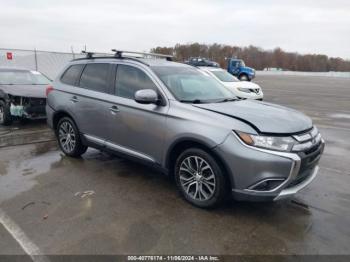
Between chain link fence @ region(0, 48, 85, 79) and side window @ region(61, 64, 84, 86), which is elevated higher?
side window @ region(61, 64, 84, 86)

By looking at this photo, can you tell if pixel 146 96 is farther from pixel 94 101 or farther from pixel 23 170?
pixel 23 170

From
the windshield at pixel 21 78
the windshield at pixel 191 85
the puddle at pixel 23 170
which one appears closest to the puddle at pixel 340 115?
the windshield at pixel 191 85

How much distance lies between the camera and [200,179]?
3.73 metres

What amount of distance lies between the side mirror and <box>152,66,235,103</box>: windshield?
0.94ft

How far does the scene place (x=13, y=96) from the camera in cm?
811

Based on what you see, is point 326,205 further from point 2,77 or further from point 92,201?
point 2,77

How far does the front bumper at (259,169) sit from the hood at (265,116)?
0.27 m

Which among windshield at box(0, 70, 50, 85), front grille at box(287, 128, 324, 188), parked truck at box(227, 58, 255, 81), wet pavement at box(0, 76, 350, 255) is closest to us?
wet pavement at box(0, 76, 350, 255)

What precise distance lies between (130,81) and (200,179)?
1794 millimetres

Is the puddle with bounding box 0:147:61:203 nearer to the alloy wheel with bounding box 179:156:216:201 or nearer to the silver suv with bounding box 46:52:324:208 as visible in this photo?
the silver suv with bounding box 46:52:324:208

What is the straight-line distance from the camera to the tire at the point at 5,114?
8.16 metres

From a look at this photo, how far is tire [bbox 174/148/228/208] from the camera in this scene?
11.5 feet

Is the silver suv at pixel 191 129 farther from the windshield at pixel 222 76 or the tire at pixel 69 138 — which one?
the windshield at pixel 222 76

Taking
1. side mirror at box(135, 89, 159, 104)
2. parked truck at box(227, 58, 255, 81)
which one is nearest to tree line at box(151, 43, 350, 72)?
parked truck at box(227, 58, 255, 81)
